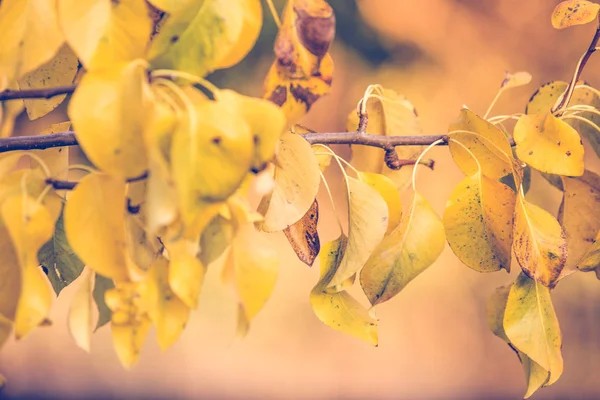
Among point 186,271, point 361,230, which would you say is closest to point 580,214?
point 361,230

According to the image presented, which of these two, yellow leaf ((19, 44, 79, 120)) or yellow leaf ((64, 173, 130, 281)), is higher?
yellow leaf ((64, 173, 130, 281))

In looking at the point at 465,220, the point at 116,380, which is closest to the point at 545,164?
the point at 465,220

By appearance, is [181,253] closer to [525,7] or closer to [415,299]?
[415,299]

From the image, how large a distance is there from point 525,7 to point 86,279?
4.23ft

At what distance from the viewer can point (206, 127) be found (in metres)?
0.17

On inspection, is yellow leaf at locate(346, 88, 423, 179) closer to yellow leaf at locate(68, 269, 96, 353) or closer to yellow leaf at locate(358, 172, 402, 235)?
yellow leaf at locate(358, 172, 402, 235)

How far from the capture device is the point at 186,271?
20 cm

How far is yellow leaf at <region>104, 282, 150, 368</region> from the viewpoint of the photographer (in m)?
0.21

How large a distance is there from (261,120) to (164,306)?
8 centimetres

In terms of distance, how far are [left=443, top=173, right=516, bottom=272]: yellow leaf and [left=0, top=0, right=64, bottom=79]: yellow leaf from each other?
0.20 meters

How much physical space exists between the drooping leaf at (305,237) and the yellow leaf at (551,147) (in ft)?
0.39

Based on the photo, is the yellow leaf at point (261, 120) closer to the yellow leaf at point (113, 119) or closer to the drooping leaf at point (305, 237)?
the yellow leaf at point (113, 119)

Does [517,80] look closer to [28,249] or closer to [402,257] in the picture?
[402,257]

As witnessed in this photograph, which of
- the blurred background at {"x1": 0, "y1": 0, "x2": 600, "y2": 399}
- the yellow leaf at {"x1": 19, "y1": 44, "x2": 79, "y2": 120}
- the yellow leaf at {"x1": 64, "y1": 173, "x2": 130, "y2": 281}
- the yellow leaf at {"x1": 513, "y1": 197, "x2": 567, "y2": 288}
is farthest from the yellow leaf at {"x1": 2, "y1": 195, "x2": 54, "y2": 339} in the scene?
the blurred background at {"x1": 0, "y1": 0, "x2": 600, "y2": 399}
